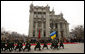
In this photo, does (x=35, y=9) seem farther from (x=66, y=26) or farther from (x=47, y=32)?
(x=66, y=26)

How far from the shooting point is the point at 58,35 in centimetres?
4153

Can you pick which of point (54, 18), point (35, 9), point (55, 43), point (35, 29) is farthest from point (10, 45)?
point (54, 18)

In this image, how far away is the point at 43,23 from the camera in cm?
3925

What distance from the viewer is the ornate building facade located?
123ft

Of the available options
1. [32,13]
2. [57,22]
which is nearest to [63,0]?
[32,13]

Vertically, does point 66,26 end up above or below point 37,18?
below

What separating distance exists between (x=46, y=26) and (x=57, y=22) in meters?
8.01

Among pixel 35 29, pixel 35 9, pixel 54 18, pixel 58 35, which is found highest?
pixel 35 9

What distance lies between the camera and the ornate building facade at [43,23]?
3734cm

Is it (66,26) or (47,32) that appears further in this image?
(66,26)

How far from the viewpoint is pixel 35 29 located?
123ft

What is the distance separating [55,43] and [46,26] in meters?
26.8

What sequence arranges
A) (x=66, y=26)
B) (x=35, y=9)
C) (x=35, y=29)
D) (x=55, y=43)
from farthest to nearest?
(x=66, y=26), (x=35, y=9), (x=35, y=29), (x=55, y=43)

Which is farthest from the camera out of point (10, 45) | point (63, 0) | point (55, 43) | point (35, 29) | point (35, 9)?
point (35, 9)
